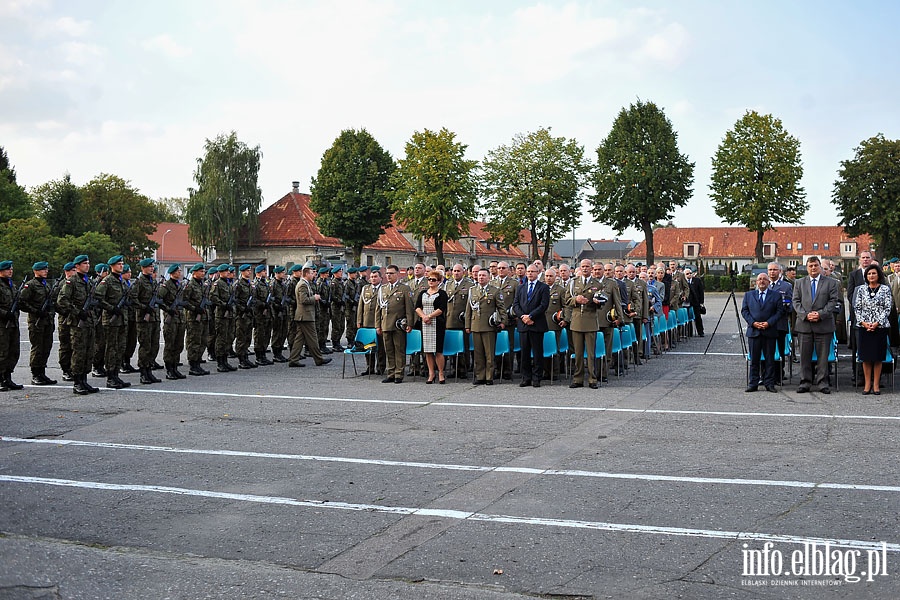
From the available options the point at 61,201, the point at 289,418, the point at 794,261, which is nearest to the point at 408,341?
the point at 289,418

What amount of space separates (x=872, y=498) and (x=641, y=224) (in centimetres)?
6330

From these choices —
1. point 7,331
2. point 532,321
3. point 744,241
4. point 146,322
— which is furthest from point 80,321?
point 744,241

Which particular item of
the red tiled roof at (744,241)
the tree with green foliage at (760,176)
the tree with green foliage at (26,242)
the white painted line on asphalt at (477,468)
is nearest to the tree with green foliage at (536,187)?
the tree with green foliage at (760,176)

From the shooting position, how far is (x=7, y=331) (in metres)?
14.6

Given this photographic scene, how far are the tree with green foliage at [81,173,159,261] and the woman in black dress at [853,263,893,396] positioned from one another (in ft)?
261

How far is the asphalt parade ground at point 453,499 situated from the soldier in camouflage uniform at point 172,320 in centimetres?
305

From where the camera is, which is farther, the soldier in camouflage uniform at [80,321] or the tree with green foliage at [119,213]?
the tree with green foliage at [119,213]

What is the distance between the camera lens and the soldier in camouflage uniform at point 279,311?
1973 cm

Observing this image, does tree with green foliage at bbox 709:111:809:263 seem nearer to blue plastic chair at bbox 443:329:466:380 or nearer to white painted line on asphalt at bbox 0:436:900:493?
blue plastic chair at bbox 443:329:466:380

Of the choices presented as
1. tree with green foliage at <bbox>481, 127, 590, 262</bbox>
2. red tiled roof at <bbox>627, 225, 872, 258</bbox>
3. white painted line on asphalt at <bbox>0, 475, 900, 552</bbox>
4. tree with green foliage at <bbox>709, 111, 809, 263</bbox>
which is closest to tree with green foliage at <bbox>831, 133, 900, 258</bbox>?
tree with green foliage at <bbox>709, 111, 809, 263</bbox>

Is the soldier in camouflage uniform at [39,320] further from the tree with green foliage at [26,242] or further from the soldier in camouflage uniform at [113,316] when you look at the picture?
the tree with green foliage at [26,242]

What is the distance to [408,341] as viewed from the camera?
16141mm

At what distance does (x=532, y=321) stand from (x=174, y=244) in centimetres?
9586

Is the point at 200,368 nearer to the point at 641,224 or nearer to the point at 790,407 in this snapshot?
the point at 790,407
